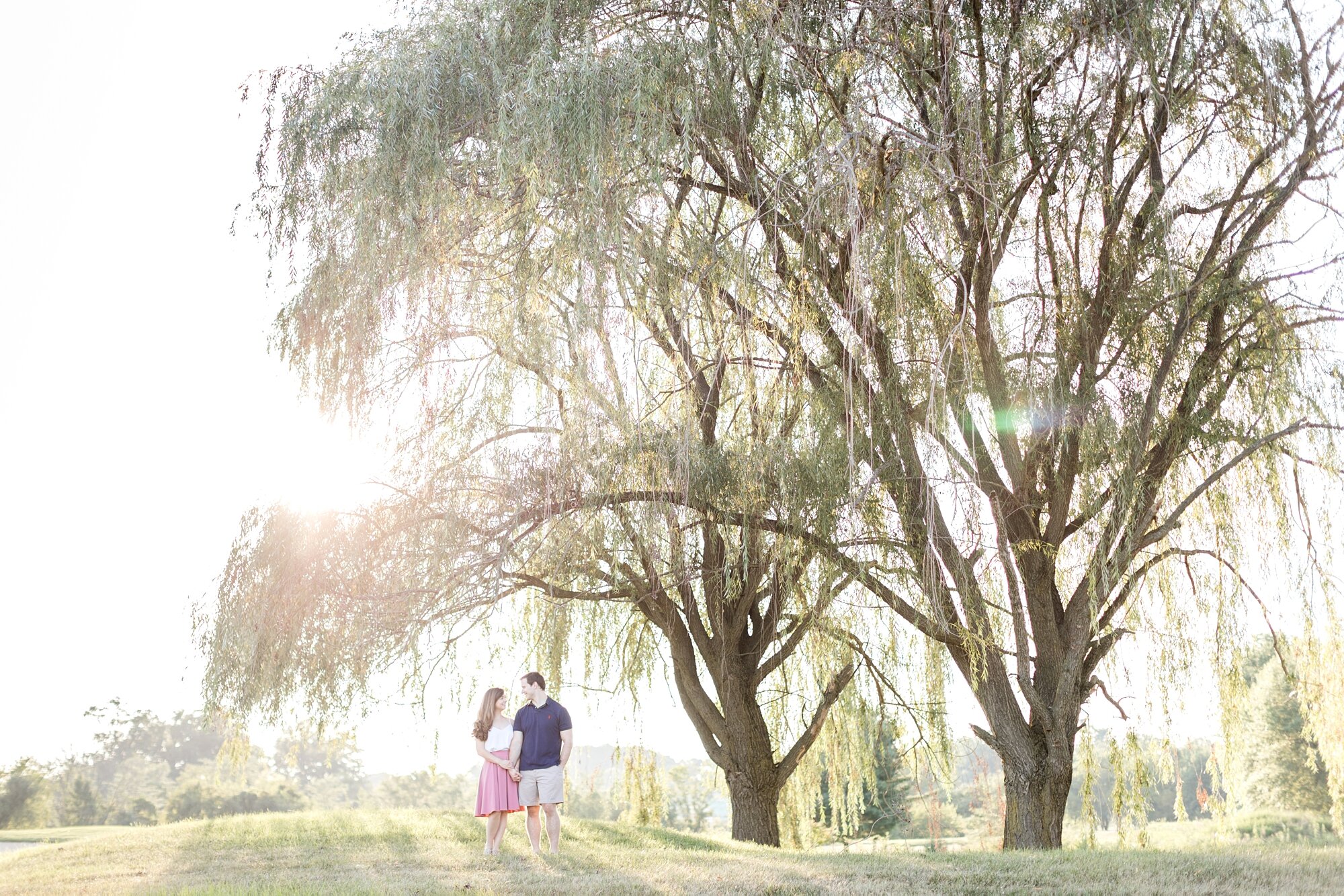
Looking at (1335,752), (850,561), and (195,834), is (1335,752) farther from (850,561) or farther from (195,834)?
(195,834)

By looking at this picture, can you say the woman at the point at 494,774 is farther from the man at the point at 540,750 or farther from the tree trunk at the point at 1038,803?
the tree trunk at the point at 1038,803

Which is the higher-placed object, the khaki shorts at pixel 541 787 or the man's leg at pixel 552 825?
A: the khaki shorts at pixel 541 787

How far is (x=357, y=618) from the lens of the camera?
5957 millimetres

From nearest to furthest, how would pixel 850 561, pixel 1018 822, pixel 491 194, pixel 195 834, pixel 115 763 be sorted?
1. pixel 491 194
2. pixel 850 561
3. pixel 1018 822
4. pixel 195 834
5. pixel 115 763

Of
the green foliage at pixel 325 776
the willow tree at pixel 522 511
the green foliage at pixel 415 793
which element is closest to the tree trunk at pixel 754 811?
the willow tree at pixel 522 511

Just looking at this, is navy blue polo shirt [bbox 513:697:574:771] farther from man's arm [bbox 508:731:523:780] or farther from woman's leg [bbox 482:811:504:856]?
woman's leg [bbox 482:811:504:856]

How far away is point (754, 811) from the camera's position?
8.33 metres

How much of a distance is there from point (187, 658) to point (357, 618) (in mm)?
1063

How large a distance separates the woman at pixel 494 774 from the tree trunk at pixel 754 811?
279 centimetres

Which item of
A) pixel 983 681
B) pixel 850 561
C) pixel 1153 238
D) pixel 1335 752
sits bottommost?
pixel 1335 752

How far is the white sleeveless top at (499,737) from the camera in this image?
5.89 m

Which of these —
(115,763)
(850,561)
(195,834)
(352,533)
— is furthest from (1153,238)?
(115,763)

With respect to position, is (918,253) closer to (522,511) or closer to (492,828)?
(522,511)

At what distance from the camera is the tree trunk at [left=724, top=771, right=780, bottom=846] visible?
831cm
